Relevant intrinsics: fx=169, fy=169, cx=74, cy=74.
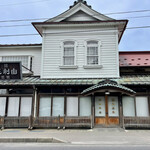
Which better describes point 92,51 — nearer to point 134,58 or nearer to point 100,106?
point 134,58

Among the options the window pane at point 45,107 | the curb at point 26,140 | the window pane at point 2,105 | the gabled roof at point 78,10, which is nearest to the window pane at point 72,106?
the window pane at point 45,107

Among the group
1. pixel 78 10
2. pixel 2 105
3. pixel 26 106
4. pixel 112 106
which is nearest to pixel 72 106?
pixel 112 106

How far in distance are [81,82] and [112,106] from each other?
285 centimetres

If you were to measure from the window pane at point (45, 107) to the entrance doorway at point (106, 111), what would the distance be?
3512 millimetres

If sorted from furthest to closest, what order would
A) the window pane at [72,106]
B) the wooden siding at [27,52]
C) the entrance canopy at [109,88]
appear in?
the wooden siding at [27,52]
the window pane at [72,106]
the entrance canopy at [109,88]

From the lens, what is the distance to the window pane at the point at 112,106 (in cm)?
1217

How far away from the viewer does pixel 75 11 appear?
14.4 metres

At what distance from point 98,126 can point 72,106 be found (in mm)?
2314

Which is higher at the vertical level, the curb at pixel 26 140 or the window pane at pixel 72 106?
the window pane at pixel 72 106

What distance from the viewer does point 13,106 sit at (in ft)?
41.9

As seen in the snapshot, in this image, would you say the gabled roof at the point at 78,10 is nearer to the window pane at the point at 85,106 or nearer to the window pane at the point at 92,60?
the window pane at the point at 92,60

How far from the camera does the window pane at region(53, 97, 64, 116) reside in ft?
40.8

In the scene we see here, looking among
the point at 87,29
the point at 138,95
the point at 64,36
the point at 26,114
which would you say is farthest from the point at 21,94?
the point at 138,95

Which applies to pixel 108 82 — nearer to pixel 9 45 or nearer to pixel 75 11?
pixel 75 11
